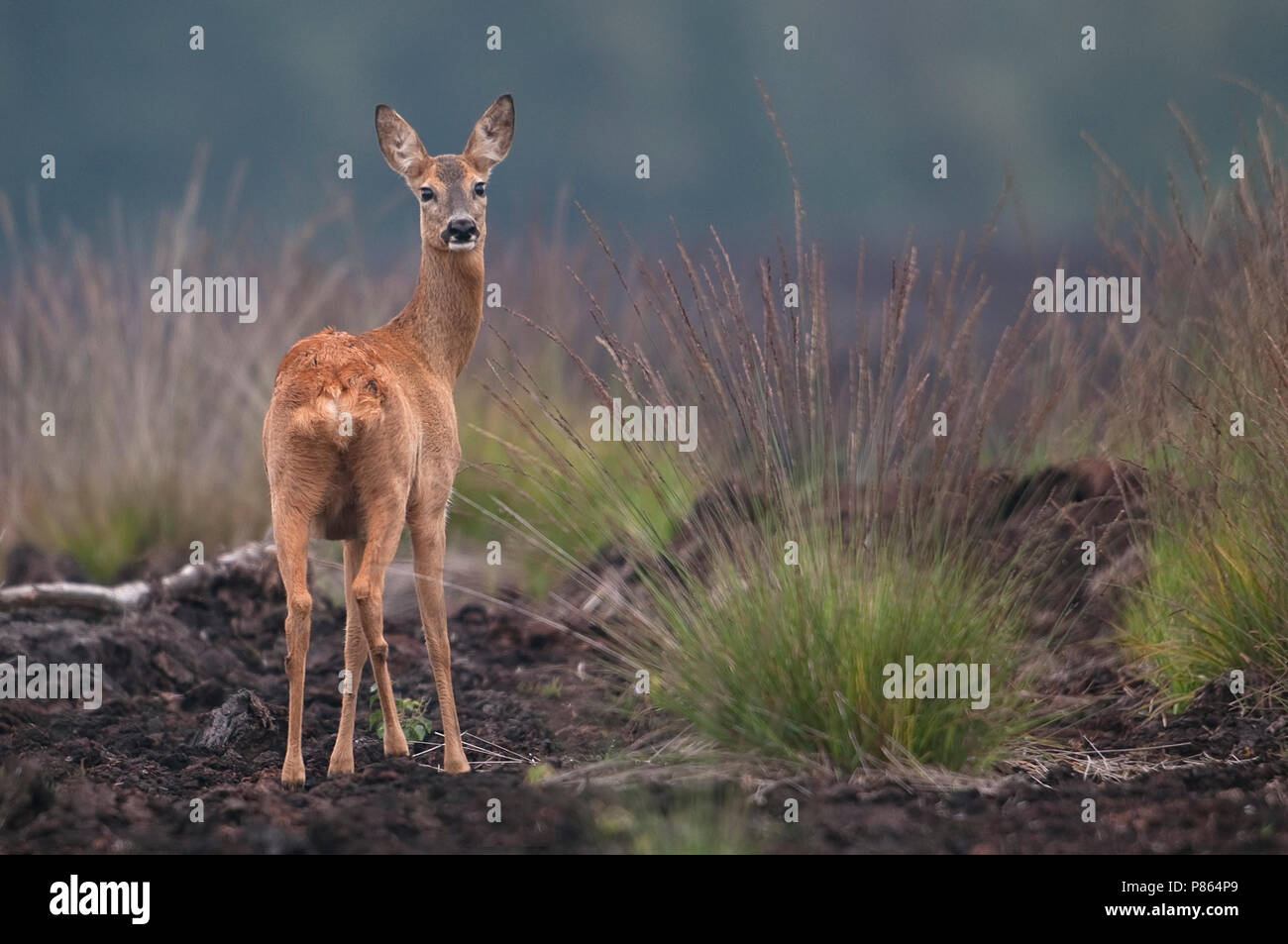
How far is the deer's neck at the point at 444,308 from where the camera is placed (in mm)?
5801

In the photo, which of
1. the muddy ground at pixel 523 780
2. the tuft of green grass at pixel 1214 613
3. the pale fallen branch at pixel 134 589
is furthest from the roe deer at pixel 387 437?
the tuft of green grass at pixel 1214 613

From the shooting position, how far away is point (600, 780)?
190 inches

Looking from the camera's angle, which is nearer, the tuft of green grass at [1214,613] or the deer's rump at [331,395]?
the deer's rump at [331,395]

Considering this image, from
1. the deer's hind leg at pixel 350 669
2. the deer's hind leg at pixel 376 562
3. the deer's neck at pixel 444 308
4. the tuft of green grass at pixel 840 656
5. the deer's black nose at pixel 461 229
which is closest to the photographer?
the tuft of green grass at pixel 840 656

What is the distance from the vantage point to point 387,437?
196 inches

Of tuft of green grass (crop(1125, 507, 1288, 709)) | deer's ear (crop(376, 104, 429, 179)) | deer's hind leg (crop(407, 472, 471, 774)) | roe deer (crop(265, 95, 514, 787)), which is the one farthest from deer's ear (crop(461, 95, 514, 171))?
tuft of green grass (crop(1125, 507, 1288, 709))

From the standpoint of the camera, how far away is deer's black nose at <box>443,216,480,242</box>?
5547mm

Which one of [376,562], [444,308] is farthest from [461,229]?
[376,562]

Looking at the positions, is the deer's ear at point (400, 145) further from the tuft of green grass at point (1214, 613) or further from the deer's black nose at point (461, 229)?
the tuft of green grass at point (1214, 613)

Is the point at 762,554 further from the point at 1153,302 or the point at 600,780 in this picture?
the point at 1153,302

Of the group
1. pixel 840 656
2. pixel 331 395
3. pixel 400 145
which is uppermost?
pixel 400 145

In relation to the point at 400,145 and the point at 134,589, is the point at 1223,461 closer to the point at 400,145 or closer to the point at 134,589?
the point at 400,145

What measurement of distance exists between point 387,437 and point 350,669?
927mm

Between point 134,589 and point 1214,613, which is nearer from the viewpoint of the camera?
point 1214,613
